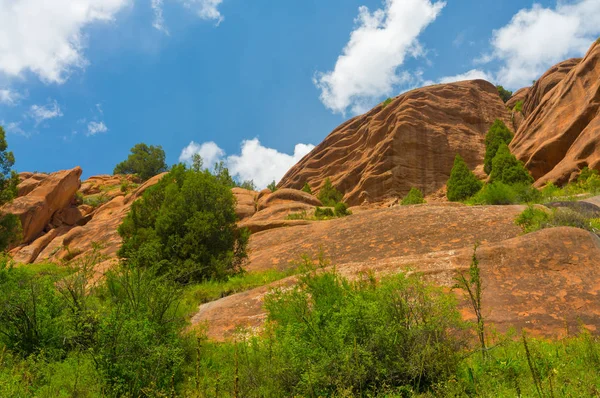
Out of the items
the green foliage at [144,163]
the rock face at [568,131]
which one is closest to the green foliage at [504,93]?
the rock face at [568,131]

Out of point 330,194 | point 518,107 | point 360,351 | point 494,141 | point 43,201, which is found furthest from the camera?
point 518,107

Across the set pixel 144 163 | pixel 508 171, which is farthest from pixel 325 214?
pixel 144 163

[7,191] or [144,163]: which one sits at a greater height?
[144,163]

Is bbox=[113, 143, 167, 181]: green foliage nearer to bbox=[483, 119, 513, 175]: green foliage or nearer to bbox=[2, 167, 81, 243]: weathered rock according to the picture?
bbox=[2, 167, 81, 243]: weathered rock

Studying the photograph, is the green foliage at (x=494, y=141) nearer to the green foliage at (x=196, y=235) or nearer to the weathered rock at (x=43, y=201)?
the green foliage at (x=196, y=235)

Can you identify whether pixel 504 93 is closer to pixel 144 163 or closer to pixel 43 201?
Result: pixel 144 163

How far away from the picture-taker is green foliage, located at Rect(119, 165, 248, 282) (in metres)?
12.9

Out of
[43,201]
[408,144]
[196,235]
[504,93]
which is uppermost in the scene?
[504,93]

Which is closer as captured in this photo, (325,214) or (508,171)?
(325,214)

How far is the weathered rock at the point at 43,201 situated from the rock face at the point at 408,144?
3200 centimetres

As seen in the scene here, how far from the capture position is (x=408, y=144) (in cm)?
5444

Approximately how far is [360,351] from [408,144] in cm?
5286

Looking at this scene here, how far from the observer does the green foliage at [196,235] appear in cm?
1294

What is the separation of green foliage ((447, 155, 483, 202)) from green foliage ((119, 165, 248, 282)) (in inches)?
960
